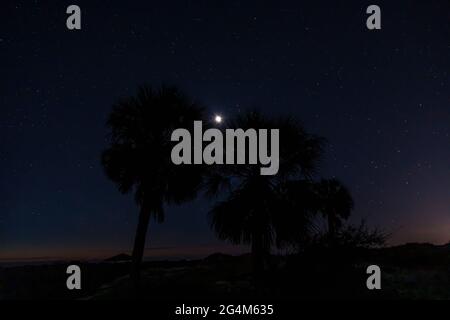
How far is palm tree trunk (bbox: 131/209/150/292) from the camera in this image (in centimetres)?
A: 1315

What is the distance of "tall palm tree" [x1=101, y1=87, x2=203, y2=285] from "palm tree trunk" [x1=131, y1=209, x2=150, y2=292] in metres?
0.03

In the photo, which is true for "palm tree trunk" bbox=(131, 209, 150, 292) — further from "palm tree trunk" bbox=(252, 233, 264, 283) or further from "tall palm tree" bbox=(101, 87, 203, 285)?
"palm tree trunk" bbox=(252, 233, 264, 283)

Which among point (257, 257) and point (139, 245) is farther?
point (139, 245)

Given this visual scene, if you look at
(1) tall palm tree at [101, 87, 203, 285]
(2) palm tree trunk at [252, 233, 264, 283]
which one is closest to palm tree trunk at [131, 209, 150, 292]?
(1) tall palm tree at [101, 87, 203, 285]

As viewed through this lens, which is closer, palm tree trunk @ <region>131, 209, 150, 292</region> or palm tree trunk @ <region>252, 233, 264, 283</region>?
palm tree trunk @ <region>252, 233, 264, 283</region>

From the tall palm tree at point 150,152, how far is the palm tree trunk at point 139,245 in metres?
0.03

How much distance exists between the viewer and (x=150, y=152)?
14.6m

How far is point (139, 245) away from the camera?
13.7 m

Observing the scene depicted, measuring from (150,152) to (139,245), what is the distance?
316cm

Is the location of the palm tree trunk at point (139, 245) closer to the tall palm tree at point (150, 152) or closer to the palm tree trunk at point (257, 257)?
the tall palm tree at point (150, 152)

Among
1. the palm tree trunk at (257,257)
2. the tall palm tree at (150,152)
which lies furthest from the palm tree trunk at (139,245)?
the palm tree trunk at (257,257)

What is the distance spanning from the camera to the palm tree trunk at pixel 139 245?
43.2 feet

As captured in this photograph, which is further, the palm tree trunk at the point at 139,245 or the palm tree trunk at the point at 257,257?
the palm tree trunk at the point at 139,245
